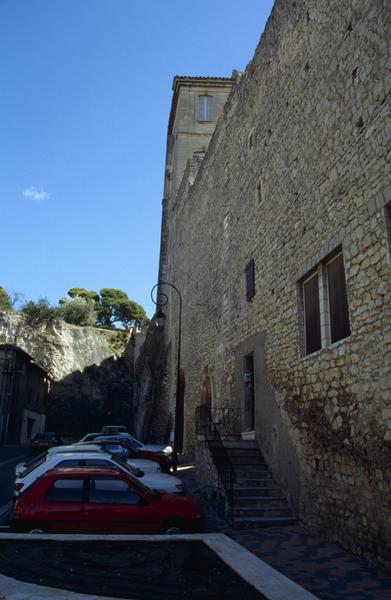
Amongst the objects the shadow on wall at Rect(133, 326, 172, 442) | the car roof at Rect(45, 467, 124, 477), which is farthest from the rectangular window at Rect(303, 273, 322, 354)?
the shadow on wall at Rect(133, 326, 172, 442)

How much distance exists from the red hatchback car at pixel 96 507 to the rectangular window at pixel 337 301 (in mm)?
3305

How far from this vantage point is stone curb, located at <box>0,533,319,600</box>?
3.31 m

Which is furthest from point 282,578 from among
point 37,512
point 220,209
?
point 220,209

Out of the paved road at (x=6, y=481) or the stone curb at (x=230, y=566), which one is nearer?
the stone curb at (x=230, y=566)

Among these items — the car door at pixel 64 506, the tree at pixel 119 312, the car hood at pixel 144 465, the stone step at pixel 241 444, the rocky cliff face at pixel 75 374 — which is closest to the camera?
the car door at pixel 64 506

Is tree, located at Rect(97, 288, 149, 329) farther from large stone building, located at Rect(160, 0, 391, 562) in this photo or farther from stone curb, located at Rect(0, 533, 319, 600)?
stone curb, located at Rect(0, 533, 319, 600)

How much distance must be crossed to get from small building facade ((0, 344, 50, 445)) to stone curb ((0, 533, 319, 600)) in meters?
23.6

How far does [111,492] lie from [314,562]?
8.76 ft

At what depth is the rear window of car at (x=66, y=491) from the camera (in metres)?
6.07

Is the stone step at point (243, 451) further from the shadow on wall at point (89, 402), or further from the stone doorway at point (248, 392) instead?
the shadow on wall at point (89, 402)

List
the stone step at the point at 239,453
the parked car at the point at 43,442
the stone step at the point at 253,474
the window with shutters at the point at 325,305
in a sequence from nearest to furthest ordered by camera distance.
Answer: the window with shutters at the point at 325,305 → the stone step at the point at 253,474 → the stone step at the point at 239,453 → the parked car at the point at 43,442

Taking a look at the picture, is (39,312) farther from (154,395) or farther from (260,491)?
(260,491)

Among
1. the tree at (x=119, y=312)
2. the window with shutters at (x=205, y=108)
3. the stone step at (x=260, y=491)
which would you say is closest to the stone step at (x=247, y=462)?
the stone step at (x=260, y=491)

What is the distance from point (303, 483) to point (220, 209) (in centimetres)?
1022
